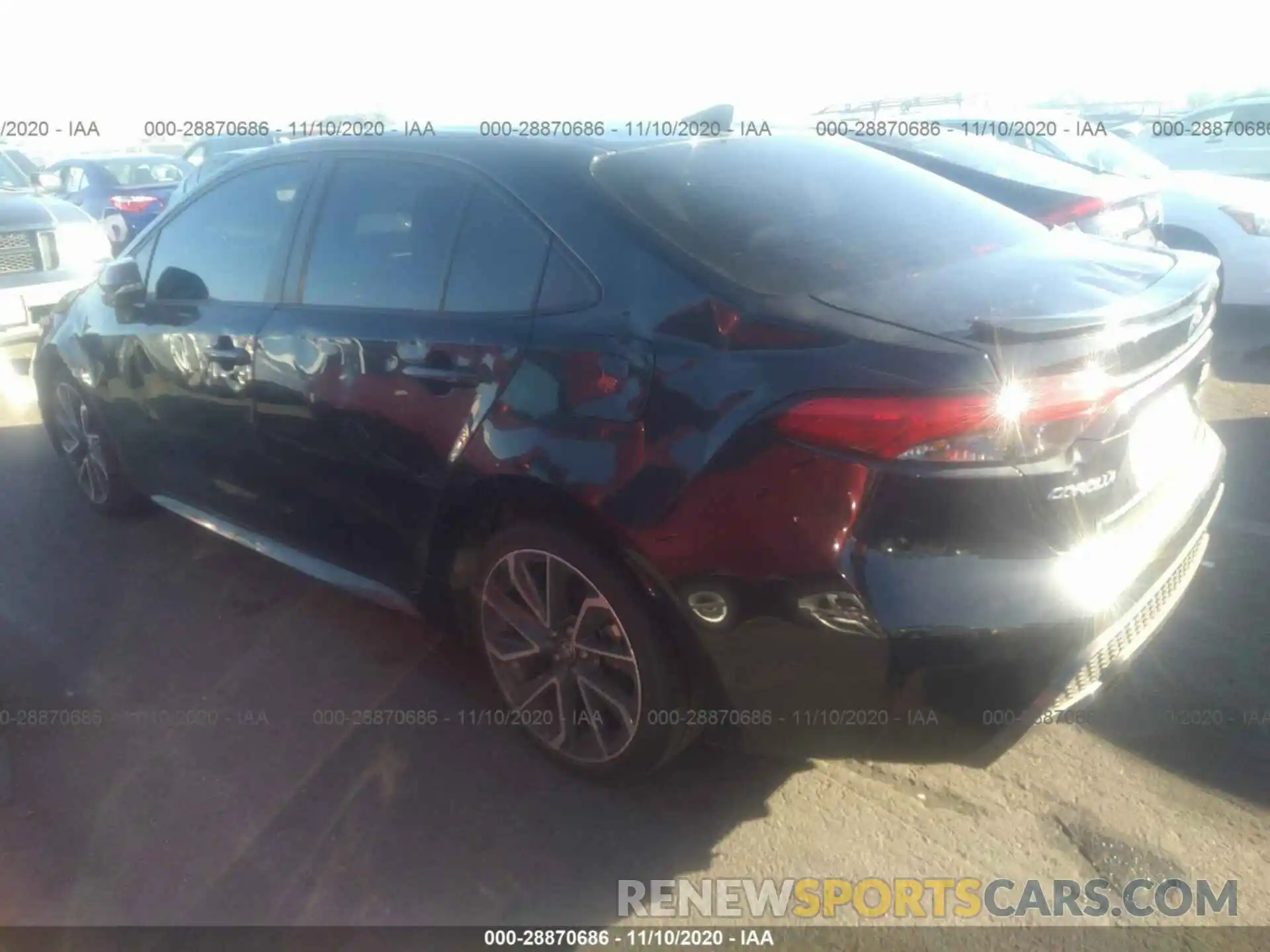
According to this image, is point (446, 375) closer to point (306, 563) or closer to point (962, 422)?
point (306, 563)

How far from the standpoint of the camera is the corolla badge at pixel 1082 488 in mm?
2117

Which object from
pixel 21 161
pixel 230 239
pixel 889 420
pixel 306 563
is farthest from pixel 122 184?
pixel 889 420

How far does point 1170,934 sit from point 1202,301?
1.52 meters

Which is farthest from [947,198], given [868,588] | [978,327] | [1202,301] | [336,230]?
[336,230]

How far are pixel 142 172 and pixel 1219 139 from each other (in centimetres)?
1379

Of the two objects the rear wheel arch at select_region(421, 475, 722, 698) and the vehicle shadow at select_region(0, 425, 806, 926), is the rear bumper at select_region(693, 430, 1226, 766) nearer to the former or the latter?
the rear wheel arch at select_region(421, 475, 722, 698)

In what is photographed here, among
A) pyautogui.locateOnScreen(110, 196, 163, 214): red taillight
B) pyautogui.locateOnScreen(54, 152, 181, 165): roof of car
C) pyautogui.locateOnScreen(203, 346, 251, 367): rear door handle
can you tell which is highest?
pyautogui.locateOnScreen(203, 346, 251, 367): rear door handle

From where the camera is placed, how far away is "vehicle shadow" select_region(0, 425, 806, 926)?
99.8 inches

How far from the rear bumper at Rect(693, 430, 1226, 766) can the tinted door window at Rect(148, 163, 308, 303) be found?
2.15m

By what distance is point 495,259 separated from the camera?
280 cm

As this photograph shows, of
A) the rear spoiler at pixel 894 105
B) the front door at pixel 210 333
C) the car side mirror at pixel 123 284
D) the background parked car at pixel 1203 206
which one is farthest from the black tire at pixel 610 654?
the rear spoiler at pixel 894 105

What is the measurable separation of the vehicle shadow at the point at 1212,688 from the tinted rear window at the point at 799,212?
1176 mm

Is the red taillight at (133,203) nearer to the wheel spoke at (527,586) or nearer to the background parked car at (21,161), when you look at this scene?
the background parked car at (21,161)

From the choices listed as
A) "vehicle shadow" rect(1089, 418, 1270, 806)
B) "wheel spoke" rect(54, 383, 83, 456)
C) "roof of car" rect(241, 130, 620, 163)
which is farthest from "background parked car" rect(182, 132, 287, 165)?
"vehicle shadow" rect(1089, 418, 1270, 806)
